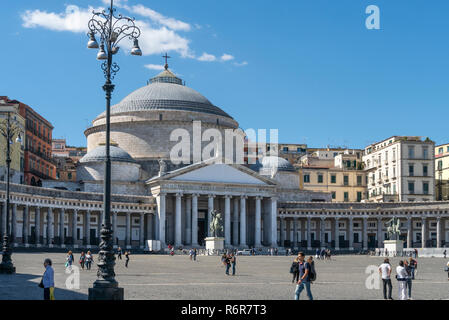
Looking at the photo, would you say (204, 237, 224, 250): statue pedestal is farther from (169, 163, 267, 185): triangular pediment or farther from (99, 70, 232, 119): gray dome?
(99, 70, 232, 119): gray dome

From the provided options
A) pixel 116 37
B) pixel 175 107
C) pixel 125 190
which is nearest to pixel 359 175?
pixel 175 107

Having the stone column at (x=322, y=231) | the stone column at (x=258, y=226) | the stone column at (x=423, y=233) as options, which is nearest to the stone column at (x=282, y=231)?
the stone column at (x=322, y=231)

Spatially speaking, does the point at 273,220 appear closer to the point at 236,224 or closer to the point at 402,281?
the point at 236,224

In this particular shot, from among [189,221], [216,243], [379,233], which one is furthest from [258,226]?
[379,233]

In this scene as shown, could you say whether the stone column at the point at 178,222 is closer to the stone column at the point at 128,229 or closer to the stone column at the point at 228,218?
the stone column at the point at 128,229

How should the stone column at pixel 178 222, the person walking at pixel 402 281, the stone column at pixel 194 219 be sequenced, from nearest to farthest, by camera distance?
the person walking at pixel 402 281, the stone column at pixel 178 222, the stone column at pixel 194 219

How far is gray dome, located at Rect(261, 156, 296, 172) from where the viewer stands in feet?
324

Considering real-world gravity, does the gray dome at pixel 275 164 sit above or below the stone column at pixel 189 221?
above

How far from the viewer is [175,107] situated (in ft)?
321

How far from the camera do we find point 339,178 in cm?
10944

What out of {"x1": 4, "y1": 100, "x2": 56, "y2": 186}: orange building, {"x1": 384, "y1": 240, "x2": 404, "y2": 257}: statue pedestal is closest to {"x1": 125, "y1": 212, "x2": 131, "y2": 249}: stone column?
{"x1": 4, "y1": 100, "x2": 56, "y2": 186}: orange building

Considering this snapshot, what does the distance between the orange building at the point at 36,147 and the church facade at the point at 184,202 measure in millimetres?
3400

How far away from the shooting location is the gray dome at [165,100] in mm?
98125
